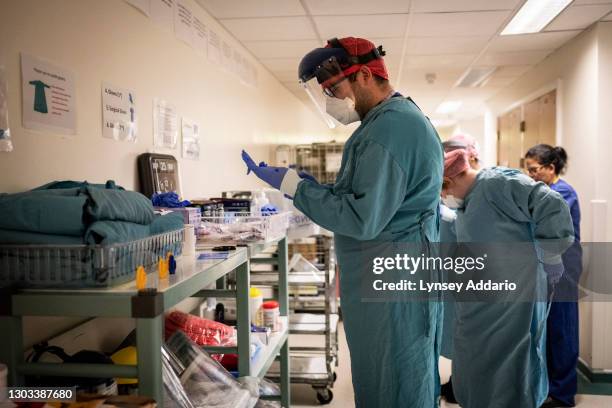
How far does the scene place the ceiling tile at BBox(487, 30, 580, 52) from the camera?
349 centimetres

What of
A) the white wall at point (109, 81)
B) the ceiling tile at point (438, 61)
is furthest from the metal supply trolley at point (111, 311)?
the ceiling tile at point (438, 61)

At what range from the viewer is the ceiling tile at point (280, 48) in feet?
11.5

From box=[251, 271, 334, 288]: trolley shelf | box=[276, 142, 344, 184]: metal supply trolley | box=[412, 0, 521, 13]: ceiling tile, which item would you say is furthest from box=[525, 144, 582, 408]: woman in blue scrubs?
box=[276, 142, 344, 184]: metal supply trolley

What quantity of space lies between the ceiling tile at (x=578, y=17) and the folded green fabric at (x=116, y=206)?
9.32ft

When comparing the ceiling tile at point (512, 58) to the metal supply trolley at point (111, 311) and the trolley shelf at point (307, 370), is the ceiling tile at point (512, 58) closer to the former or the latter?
the trolley shelf at point (307, 370)

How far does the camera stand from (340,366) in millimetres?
3547

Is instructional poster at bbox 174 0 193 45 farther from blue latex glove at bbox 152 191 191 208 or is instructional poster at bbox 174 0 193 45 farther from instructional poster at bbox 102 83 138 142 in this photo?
blue latex glove at bbox 152 191 191 208

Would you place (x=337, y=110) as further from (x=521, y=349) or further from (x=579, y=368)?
(x=579, y=368)

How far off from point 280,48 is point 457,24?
1.24 metres

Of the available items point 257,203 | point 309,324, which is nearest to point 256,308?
point 257,203

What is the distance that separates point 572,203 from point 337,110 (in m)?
1.98

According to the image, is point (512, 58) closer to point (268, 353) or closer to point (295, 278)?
point (295, 278)

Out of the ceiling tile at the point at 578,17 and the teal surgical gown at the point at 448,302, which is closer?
the teal surgical gown at the point at 448,302

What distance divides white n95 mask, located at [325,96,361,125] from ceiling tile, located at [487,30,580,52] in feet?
7.60
